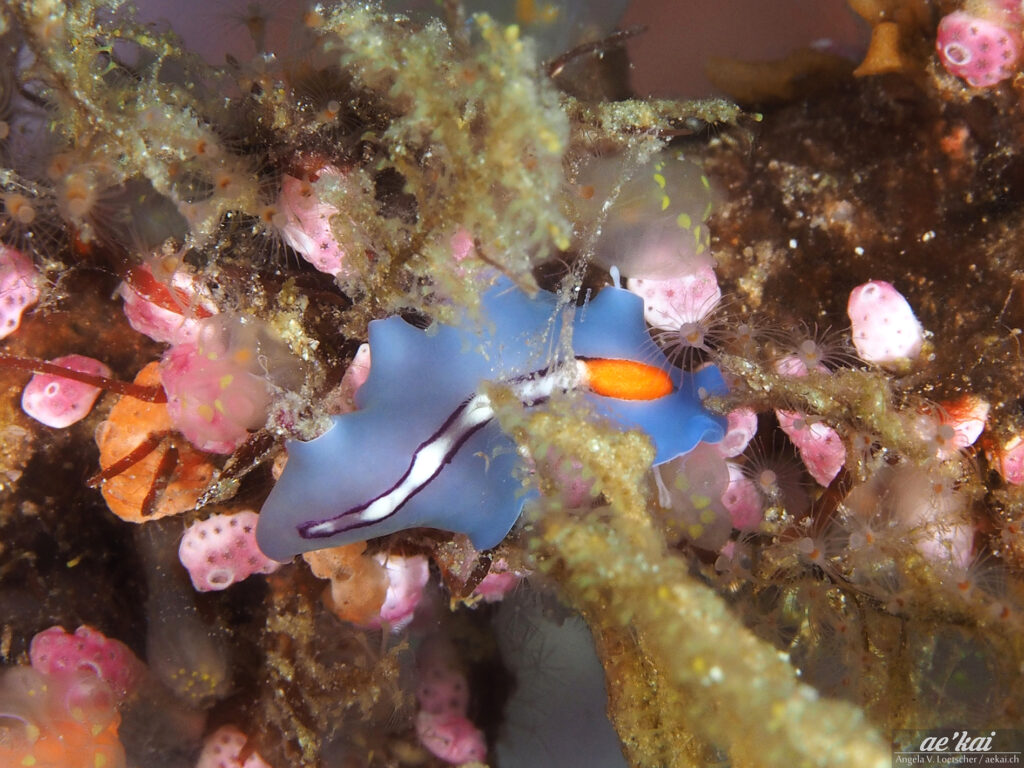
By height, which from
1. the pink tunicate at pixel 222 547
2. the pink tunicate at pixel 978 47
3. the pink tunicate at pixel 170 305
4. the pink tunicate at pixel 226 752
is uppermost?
the pink tunicate at pixel 978 47

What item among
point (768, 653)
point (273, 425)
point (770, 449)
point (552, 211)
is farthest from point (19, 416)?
point (770, 449)

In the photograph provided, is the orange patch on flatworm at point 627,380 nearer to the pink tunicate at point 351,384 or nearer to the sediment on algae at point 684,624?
the sediment on algae at point 684,624

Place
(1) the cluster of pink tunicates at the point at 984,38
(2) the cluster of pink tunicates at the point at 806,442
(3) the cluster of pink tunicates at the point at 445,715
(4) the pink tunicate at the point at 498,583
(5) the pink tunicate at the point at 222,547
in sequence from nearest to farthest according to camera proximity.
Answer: (1) the cluster of pink tunicates at the point at 984,38 → (2) the cluster of pink tunicates at the point at 806,442 → (5) the pink tunicate at the point at 222,547 → (4) the pink tunicate at the point at 498,583 → (3) the cluster of pink tunicates at the point at 445,715

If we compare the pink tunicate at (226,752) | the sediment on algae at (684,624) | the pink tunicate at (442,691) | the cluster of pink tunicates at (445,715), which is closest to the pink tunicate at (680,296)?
the sediment on algae at (684,624)

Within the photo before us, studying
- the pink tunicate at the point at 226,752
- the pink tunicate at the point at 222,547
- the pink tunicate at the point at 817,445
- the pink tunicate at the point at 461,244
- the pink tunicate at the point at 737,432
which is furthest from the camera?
the pink tunicate at the point at 226,752

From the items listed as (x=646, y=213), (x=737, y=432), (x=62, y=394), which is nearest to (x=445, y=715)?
(x=737, y=432)
